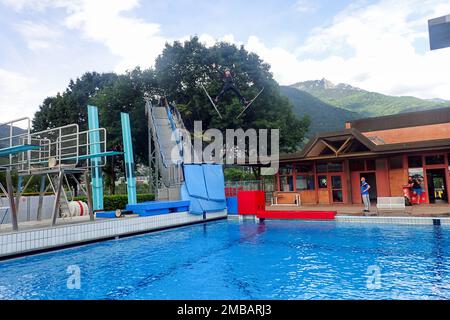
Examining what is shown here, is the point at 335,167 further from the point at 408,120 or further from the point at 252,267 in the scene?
the point at 252,267

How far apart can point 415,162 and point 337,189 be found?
4362 millimetres

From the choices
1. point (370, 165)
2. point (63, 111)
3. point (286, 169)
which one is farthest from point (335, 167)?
point (63, 111)

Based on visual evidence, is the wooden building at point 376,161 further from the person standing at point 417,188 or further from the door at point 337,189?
the person standing at point 417,188

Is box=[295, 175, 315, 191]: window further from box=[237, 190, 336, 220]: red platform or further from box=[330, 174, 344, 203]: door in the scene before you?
box=[237, 190, 336, 220]: red platform

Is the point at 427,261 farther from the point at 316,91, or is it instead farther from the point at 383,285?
the point at 316,91

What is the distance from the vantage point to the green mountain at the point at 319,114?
3054 inches

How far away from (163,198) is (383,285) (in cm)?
1286

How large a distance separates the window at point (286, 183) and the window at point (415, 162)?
22.1 feet

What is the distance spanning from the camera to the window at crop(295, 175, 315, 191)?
19.6m

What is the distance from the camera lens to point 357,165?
1842 centimetres

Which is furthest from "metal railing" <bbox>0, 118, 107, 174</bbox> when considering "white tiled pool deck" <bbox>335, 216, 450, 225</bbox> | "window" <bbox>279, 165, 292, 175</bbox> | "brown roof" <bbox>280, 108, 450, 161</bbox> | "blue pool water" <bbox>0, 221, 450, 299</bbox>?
"window" <bbox>279, 165, 292, 175</bbox>

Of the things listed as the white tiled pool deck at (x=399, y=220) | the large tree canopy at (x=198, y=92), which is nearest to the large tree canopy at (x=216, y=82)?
the large tree canopy at (x=198, y=92)

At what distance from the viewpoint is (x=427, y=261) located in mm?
7039
